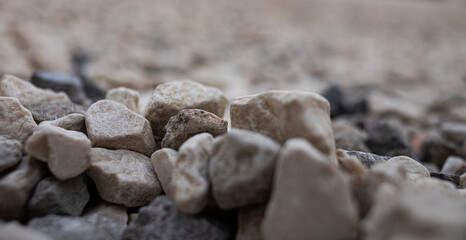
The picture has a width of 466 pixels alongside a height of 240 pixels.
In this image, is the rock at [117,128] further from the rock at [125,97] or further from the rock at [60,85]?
the rock at [60,85]

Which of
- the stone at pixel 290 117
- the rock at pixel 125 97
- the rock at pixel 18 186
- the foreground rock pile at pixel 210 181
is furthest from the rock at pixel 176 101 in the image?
the rock at pixel 18 186

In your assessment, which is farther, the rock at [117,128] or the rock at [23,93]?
the rock at [23,93]

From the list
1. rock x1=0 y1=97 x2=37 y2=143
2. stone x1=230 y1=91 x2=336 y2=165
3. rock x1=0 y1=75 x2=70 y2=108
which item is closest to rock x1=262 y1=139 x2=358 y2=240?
stone x1=230 y1=91 x2=336 y2=165

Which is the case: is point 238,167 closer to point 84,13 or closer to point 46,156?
point 46,156

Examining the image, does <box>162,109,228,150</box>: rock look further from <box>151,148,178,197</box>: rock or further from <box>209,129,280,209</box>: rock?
<box>209,129,280,209</box>: rock

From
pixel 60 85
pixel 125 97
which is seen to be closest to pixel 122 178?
pixel 125 97

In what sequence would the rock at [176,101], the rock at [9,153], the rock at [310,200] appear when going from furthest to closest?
the rock at [176,101] → the rock at [9,153] → the rock at [310,200]

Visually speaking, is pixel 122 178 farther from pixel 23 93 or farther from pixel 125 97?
pixel 23 93

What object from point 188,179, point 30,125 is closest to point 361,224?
point 188,179
